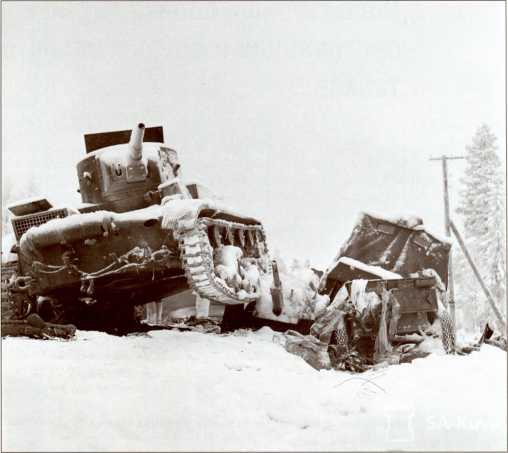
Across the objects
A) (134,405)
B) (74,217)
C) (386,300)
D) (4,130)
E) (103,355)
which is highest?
(4,130)

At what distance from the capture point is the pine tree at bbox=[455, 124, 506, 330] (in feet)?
44.6

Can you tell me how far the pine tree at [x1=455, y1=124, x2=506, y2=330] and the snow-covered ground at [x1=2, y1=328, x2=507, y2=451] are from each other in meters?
9.82

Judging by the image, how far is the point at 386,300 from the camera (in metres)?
6.63

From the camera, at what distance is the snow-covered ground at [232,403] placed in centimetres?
249

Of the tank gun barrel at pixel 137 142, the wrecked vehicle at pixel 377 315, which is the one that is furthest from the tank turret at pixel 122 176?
the wrecked vehicle at pixel 377 315

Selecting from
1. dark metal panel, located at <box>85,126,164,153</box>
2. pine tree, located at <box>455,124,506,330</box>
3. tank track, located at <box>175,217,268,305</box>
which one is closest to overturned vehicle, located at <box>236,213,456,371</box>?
tank track, located at <box>175,217,268,305</box>

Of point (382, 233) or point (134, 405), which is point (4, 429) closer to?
point (134, 405)

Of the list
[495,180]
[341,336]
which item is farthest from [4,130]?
[495,180]

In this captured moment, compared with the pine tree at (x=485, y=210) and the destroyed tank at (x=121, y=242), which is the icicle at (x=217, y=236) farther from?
the pine tree at (x=485, y=210)

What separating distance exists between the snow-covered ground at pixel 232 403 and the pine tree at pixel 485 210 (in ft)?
32.2

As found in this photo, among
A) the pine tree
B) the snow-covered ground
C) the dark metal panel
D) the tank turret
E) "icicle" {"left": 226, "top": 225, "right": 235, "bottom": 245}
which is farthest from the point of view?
the pine tree

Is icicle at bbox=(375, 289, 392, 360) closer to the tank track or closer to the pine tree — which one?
the tank track

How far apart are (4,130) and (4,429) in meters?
3.74

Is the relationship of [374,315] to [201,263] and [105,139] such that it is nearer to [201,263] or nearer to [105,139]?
[201,263]
